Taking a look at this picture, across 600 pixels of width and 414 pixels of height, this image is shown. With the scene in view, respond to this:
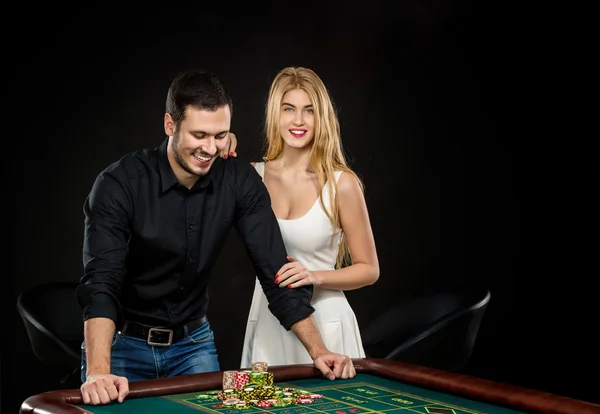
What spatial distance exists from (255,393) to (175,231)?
0.99 meters

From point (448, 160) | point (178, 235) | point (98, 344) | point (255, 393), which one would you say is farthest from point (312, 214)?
point (448, 160)

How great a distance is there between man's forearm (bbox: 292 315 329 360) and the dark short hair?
826 mm

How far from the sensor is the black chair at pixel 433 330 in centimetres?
443

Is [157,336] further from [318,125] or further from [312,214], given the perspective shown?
[318,125]

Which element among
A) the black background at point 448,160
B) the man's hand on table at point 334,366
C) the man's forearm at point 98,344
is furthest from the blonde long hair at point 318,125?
the black background at point 448,160

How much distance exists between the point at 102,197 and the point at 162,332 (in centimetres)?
55

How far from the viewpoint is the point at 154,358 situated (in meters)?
3.27

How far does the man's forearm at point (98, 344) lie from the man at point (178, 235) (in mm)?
156

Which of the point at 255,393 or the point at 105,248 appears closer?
the point at 255,393

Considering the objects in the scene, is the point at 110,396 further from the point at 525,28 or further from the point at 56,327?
the point at 525,28

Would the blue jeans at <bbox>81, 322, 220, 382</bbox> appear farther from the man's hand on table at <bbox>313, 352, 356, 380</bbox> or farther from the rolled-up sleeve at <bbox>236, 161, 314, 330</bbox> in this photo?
the man's hand on table at <bbox>313, 352, 356, 380</bbox>

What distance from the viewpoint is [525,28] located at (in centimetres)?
605

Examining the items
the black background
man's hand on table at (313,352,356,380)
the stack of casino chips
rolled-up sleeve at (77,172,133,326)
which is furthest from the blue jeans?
the black background

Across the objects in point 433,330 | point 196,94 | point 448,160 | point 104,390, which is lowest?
point 433,330
